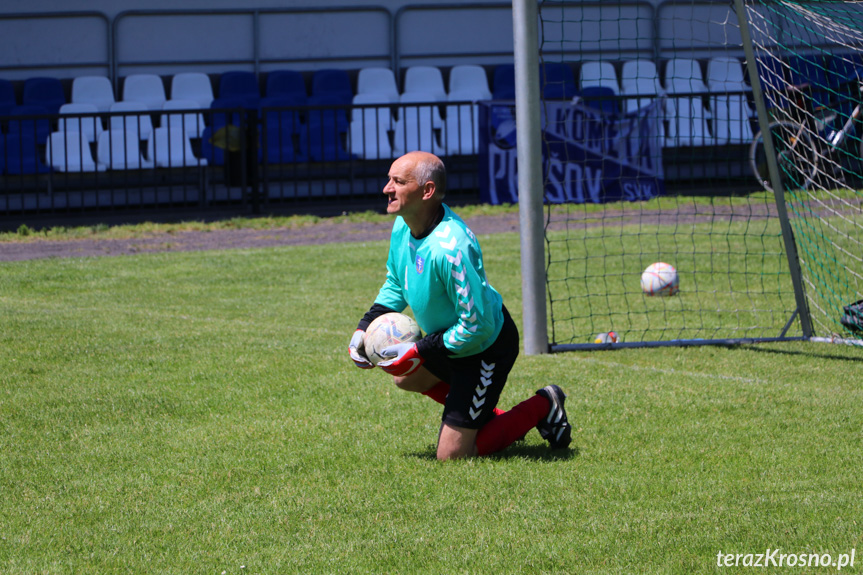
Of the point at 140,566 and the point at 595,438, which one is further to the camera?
the point at 595,438

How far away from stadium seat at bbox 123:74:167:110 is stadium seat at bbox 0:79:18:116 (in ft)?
6.31

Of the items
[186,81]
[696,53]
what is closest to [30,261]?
[186,81]

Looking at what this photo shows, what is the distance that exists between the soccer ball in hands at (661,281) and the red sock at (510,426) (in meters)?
4.48

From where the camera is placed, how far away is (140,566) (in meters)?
3.24

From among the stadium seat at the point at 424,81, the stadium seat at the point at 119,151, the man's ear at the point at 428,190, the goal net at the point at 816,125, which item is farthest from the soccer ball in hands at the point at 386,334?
the stadium seat at the point at 424,81

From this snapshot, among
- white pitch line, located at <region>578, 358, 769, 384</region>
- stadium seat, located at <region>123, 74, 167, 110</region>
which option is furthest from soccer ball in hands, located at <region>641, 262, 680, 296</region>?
stadium seat, located at <region>123, 74, 167, 110</region>

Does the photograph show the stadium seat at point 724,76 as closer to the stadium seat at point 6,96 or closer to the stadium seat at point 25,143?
the stadium seat at point 25,143

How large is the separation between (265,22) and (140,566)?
1625 cm

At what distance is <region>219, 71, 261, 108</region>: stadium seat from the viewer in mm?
17500

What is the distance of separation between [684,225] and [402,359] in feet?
32.0

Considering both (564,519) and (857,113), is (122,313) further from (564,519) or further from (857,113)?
(857,113)

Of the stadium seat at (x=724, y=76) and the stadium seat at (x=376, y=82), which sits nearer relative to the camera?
the stadium seat at (x=724, y=76)

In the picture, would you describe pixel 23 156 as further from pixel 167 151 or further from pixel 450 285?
pixel 450 285

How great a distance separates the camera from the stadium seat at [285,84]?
17.5m
